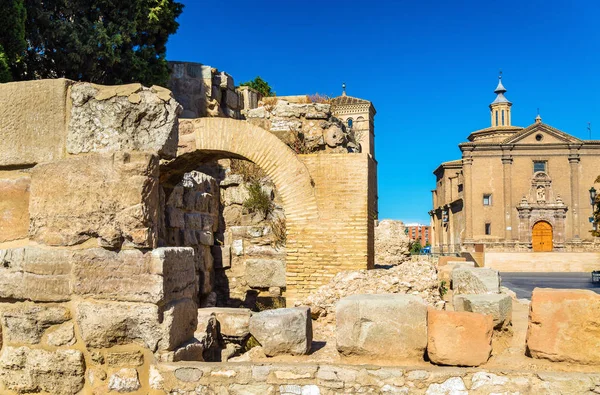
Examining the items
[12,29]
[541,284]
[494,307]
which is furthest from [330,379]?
[541,284]

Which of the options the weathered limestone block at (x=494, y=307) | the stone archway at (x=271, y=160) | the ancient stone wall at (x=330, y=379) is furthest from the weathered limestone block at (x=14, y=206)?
the stone archway at (x=271, y=160)

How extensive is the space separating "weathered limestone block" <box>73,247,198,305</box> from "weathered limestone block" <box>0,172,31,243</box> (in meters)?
0.45

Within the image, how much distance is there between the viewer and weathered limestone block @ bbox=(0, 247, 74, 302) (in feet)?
8.54

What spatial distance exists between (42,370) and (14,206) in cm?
88

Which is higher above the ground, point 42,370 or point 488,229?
point 488,229

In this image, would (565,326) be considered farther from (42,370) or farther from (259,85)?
(259,85)

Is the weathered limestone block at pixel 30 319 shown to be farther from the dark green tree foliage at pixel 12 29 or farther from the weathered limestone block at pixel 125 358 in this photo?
the dark green tree foliage at pixel 12 29

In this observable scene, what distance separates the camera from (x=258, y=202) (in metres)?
9.67

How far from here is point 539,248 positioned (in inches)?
1532

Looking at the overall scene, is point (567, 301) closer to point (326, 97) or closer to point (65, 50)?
point (326, 97)

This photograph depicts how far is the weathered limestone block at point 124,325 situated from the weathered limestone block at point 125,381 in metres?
0.14

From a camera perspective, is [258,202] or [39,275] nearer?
[39,275]

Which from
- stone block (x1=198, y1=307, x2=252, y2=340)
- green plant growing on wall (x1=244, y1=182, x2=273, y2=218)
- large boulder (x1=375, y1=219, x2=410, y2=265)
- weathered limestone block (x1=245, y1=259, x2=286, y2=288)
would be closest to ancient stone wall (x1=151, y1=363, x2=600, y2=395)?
stone block (x1=198, y1=307, x2=252, y2=340)

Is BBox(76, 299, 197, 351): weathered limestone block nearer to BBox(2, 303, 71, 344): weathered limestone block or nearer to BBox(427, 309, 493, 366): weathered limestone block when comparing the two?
BBox(2, 303, 71, 344): weathered limestone block
